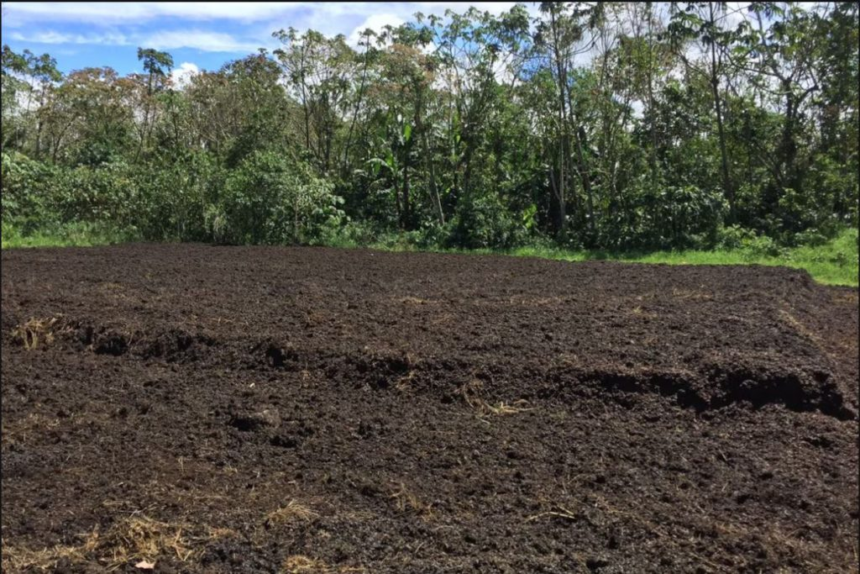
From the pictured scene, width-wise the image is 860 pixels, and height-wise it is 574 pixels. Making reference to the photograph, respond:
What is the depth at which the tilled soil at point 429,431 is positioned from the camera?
2.93 metres

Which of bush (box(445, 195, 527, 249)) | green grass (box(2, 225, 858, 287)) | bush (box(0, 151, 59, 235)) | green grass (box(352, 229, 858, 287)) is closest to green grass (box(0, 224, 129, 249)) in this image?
green grass (box(2, 225, 858, 287))

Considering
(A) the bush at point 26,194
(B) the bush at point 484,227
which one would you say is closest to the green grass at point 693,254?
(B) the bush at point 484,227

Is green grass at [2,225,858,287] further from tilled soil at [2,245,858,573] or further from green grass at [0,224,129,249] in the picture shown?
tilled soil at [2,245,858,573]

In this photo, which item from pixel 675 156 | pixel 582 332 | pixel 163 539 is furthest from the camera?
pixel 675 156

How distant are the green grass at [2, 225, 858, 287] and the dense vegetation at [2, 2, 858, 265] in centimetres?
27

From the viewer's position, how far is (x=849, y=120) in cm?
1320

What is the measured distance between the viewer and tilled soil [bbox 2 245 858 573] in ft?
9.61

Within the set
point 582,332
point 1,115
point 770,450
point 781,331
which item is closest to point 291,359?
point 582,332

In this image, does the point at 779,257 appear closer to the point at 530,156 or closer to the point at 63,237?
the point at 530,156

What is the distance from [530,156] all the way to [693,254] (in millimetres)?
4504

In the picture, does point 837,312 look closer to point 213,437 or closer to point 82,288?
point 213,437

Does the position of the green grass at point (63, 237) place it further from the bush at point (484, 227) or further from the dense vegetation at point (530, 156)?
the bush at point (484, 227)

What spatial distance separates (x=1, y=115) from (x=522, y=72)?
11.2 meters

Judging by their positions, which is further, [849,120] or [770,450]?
[849,120]
